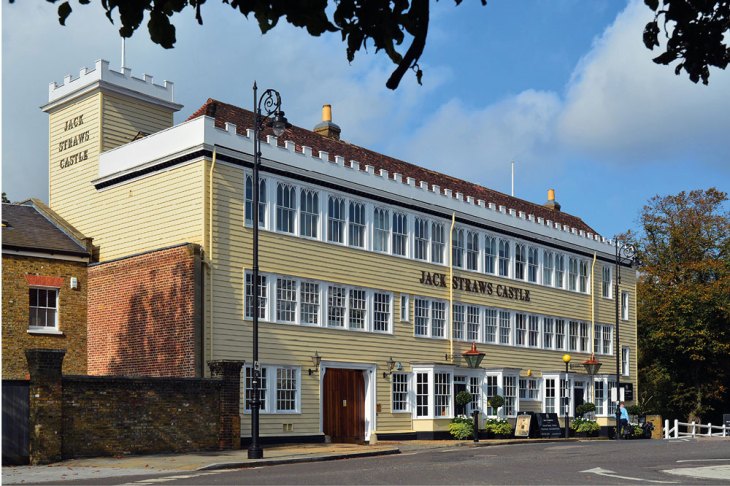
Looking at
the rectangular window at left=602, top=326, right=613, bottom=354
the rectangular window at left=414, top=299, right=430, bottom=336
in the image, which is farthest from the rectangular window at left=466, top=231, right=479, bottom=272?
the rectangular window at left=602, top=326, right=613, bottom=354

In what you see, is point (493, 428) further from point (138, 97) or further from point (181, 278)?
Answer: point (138, 97)

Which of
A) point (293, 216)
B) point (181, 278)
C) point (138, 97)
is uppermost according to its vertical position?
point (138, 97)

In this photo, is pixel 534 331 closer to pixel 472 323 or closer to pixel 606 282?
pixel 472 323

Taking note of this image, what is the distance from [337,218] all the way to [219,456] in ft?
37.3

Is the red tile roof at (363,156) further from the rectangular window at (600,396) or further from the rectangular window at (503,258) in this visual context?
the rectangular window at (600,396)

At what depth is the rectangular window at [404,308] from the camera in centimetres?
3597

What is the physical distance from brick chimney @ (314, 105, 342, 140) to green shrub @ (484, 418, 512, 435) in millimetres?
12824

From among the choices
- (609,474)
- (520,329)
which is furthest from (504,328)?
(609,474)

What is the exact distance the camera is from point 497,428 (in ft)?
123

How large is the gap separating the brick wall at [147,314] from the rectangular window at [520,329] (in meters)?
17.6

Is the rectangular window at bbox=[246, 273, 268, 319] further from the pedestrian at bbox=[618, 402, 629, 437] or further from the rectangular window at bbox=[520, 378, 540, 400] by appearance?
the pedestrian at bbox=[618, 402, 629, 437]

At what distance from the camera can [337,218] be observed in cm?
3369

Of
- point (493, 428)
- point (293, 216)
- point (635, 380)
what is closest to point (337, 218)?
point (293, 216)

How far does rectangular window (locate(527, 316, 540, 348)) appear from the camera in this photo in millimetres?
43341
